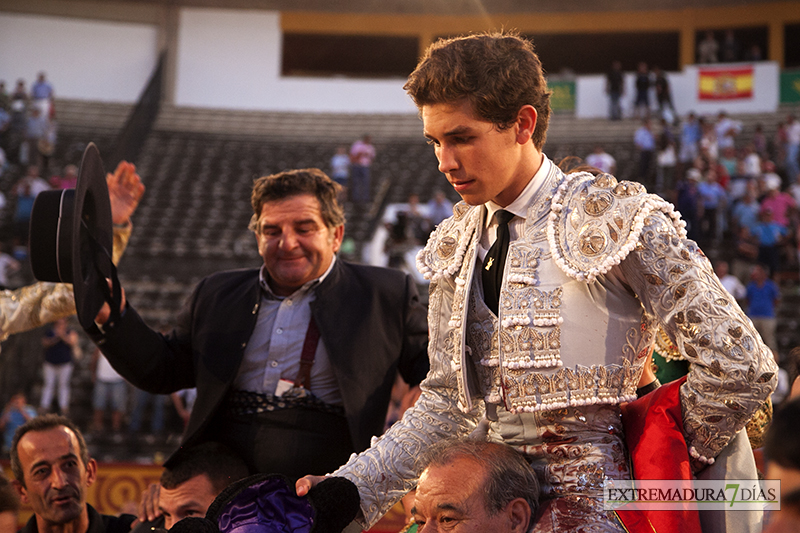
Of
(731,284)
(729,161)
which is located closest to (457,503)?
(731,284)

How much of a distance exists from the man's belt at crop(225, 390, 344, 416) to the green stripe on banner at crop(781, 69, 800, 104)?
56.0 ft

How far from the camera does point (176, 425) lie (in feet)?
26.7

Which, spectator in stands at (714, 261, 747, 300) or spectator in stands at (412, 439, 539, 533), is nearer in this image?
spectator in stands at (412, 439, 539, 533)

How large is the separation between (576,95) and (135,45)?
968 centimetres

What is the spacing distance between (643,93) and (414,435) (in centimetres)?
1620

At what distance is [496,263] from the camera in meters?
1.84

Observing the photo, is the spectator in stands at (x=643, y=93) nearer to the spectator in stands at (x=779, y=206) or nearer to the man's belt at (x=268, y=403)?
the spectator in stands at (x=779, y=206)

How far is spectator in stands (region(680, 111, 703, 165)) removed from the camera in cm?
1406

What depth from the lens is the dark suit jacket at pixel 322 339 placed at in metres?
2.54

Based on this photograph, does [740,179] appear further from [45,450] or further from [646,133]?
[45,450]

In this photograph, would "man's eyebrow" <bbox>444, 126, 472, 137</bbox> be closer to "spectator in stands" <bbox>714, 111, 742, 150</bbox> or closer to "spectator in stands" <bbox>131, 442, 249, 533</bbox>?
"spectator in stands" <bbox>131, 442, 249, 533</bbox>

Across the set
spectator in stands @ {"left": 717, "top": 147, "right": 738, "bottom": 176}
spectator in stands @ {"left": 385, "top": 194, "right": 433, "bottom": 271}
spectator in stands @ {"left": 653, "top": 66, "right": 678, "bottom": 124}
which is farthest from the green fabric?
spectator in stands @ {"left": 653, "top": 66, "right": 678, "bottom": 124}

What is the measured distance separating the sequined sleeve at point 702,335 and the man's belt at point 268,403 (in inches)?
46.8

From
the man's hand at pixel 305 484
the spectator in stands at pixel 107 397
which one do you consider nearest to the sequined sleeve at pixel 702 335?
the man's hand at pixel 305 484
